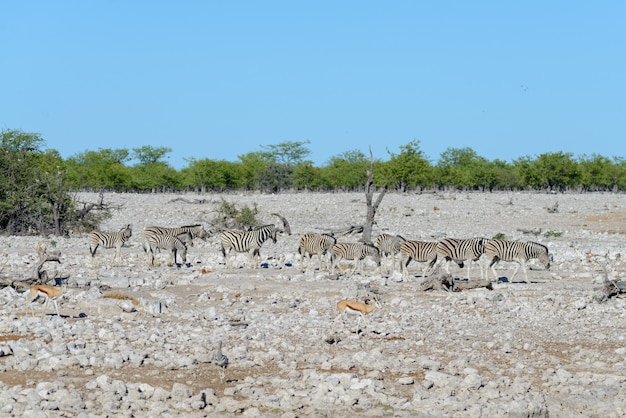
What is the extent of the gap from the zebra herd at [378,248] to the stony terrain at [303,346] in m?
0.54

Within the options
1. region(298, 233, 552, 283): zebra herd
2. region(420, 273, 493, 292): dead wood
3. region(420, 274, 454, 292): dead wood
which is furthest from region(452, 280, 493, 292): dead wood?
region(298, 233, 552, 283): zebra herd

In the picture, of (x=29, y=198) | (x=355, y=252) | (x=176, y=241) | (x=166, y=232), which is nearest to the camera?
(x=355, y=252)

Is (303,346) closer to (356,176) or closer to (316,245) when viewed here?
(316,245)

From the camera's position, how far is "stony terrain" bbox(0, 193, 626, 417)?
9.55m

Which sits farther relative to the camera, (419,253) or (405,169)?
(405,169)

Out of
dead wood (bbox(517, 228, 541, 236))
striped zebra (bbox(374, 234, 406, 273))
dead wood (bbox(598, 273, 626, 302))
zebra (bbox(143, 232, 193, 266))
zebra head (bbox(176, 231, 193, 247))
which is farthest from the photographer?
dead wood (bbox(517, 228, 541, 236))

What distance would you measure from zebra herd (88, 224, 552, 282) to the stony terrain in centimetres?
54

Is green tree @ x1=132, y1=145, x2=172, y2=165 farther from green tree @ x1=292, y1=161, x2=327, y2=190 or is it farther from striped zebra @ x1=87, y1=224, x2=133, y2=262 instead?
striped zebra @ x1=87, y1=224, x2=133, y2=262

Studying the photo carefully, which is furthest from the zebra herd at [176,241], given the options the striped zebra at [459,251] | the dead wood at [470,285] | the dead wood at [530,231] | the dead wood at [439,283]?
the dead wood at [530,231]

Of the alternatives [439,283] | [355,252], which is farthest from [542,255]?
[355,252]

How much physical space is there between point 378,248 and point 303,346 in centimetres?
958

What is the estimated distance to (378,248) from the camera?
21.5 metres

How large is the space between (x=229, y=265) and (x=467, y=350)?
33.8 feet

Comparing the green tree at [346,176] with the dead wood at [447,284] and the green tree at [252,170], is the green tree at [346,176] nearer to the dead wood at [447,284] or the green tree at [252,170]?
the green tree at [252,170]
